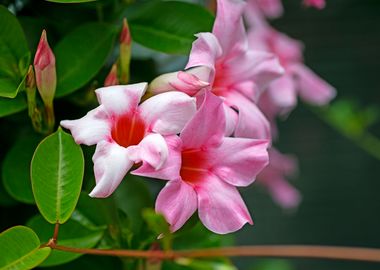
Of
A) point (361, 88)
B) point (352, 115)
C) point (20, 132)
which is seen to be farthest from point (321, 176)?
point (20, 132)

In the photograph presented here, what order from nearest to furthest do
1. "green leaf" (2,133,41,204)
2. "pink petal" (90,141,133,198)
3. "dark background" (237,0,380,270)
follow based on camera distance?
1. "pink petal" (90,141,133,198)
2. "green leaf" (2,133,41,204)
3. "dark background" (237,0,380,270)

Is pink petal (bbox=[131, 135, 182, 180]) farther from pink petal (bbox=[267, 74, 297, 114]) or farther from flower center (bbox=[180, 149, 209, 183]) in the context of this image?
pink petal (bbox=[267, 74, 297, 114])

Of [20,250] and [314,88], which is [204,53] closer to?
[20,250]

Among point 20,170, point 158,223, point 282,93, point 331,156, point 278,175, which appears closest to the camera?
point 158,223

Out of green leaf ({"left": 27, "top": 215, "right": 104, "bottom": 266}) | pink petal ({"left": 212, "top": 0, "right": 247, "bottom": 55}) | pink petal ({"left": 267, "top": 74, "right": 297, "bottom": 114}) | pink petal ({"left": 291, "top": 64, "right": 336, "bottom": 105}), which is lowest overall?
pink petal ({"left": 291, "top": 64, "right": 336, "bottom": 105})

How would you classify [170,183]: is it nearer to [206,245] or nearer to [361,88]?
[206,245]

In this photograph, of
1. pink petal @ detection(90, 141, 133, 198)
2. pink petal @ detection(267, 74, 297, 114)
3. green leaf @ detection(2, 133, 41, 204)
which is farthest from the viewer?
pink petal @ detection(267, 74, 297, 114)

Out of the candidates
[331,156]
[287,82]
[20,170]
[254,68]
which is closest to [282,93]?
[287,82]

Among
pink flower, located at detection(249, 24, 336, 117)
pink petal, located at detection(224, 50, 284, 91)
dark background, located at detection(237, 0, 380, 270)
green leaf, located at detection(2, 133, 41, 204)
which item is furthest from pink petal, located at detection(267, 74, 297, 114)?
dark background, located at detection(237, 0, 380, 270)
